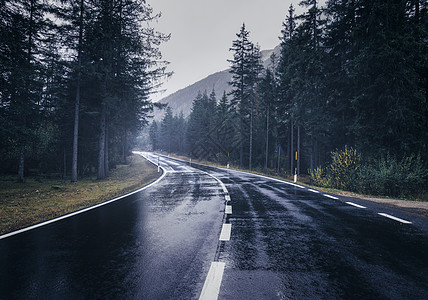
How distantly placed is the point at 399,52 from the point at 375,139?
5.14m

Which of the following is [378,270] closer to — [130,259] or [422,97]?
[130,259]

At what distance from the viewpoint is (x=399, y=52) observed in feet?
40.5

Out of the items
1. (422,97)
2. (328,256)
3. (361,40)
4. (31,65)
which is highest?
(361,40)

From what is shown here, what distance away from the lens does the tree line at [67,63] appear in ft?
42.8

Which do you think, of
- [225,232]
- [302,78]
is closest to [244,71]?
[302,78]

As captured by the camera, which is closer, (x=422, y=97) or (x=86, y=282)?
(x=86, y=282)

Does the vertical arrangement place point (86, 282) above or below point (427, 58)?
below

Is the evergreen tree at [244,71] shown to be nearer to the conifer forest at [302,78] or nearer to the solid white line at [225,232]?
the conifer forest at [302,78]

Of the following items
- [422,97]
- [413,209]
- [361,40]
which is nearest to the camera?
[413,209]

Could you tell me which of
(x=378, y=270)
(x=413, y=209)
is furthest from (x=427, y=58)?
(x=378, y=270)

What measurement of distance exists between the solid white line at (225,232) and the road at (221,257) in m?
0.02

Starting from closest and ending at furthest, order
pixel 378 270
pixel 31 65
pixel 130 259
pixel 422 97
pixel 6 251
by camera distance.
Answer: pixel 378 270
pixel 130 259
pixel 6 251
pixel 422 97
pixel 31 65

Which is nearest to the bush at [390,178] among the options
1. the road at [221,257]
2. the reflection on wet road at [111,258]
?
the road at [221,257]

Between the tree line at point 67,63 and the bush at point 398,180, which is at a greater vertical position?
the tree line at point 67,63
